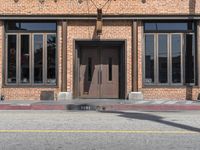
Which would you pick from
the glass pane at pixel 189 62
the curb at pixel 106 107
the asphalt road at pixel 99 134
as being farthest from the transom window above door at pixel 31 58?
the asphalt road at pixel 99 134

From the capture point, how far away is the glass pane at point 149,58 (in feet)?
70.9

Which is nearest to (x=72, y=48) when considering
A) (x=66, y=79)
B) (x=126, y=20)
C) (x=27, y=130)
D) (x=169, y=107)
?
(x=66, y=79)

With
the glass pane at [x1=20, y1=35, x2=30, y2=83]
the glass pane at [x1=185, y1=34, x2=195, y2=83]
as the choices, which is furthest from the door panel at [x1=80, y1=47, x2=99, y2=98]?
the glass pane at [x1=185, y1=34, x2=195, y2=83]

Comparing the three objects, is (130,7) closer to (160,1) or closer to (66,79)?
(160,1)

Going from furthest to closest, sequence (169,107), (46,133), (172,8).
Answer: (172,8) < (169,107) < (46,133)

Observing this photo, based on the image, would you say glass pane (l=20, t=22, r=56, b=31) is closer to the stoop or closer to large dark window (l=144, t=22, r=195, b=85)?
large dark window (l=144, t=22, r=195, b=85)

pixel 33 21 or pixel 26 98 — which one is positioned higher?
pixel 33 21

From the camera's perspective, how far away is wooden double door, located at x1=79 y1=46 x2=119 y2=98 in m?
22.2

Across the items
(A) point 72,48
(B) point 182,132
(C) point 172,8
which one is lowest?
(B) point 182,132

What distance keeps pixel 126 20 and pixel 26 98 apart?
579 cm

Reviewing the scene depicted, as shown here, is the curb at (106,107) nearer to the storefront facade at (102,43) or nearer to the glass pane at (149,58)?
the storefront facade at (102,43)

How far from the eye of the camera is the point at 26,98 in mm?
21469

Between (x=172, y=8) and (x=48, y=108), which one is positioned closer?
(x=48, y=108)

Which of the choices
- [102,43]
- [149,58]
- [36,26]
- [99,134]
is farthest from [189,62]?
[99,134]
